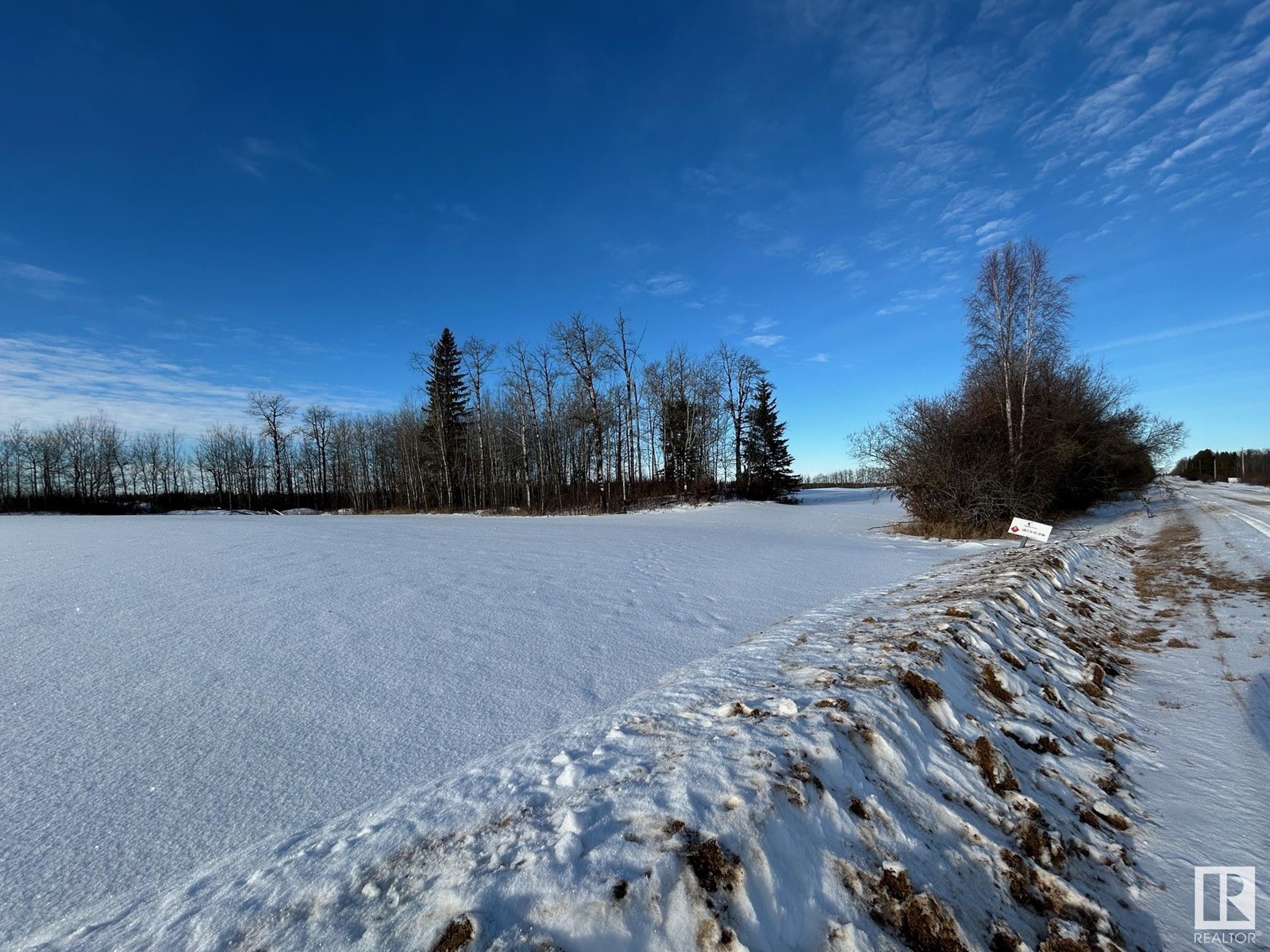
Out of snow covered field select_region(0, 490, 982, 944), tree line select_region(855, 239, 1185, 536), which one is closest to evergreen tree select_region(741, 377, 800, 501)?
tree line select_region(855, 239, 1185, 536)

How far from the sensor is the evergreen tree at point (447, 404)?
123 feet

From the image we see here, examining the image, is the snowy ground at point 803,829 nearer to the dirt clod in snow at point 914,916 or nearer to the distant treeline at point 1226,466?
the dirt clod in snow at point 914,916

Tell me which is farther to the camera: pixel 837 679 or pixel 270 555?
pixel 270 555

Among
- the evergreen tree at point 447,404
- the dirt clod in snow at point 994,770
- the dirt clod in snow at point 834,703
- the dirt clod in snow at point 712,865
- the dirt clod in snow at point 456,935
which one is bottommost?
the dirt clod in snow at point 994,770

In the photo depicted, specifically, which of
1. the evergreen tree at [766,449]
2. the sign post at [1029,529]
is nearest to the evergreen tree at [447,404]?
the evergreen tree at [766,449]

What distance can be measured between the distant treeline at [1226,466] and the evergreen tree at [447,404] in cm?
8868

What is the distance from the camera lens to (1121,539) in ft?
45.4

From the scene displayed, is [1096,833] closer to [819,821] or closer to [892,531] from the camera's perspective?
[819,821]

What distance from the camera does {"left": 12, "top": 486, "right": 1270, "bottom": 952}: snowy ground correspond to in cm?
173

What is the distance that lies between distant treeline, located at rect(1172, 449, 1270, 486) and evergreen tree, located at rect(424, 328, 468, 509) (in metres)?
88.7

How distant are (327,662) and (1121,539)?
18.3 metres

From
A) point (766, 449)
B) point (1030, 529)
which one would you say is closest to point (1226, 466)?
point (766, 449)

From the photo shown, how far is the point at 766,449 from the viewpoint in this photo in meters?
37.0

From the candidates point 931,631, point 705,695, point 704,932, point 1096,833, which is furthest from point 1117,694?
point 704,932
